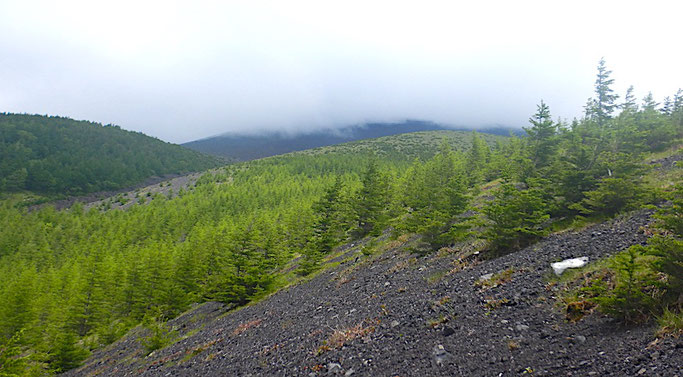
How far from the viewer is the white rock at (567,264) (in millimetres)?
8938

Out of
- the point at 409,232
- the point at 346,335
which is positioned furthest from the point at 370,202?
the point at 346,335

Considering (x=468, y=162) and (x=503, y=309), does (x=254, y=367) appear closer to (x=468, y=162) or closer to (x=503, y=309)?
(x=503, y=309)

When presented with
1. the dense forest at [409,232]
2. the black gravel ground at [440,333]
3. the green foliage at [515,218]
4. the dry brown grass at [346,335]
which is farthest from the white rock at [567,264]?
the dry brown grass at [346,335]

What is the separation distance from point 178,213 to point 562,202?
9742cm

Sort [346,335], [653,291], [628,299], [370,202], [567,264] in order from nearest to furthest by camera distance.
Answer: [628,299]
[653,291]
[567,264]
[346,335]
[370,202]

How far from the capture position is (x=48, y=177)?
17812 centimetres

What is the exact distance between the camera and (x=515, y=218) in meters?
12.8

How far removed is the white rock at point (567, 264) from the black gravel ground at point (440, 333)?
246 mm

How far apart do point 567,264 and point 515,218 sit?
382cm

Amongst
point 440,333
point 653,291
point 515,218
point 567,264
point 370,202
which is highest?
point 653,291

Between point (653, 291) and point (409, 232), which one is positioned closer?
point (653, 291)

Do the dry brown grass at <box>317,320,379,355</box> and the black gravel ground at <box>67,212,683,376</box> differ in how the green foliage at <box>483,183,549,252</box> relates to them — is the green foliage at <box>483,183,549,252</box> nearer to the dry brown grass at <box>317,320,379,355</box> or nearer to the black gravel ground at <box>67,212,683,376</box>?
the black gravel ground at <box>67,212,683,376</box>

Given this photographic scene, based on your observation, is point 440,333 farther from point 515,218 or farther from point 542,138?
point 542,138

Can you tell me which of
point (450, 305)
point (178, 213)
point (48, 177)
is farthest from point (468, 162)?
point (48, 177)
